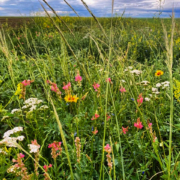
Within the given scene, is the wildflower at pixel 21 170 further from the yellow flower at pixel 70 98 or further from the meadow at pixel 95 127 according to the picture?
the yellow flower at pixel 70 98

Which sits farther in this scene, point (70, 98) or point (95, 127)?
point (70, 98)

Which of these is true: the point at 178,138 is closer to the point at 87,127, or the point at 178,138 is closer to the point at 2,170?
the point at 87,127

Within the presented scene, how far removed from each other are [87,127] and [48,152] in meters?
0.31

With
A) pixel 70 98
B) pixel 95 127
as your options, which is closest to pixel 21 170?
pixel 95 127

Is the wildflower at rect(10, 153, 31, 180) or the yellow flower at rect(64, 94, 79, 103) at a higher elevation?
the yellow flower at rect(64, 94, 79, 103)

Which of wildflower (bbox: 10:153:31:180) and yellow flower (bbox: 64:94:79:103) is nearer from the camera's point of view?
wildflower (bbox: 10:153:31:180)

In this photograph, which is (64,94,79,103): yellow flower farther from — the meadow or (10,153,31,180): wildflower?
(10,153,31,180): wildflower

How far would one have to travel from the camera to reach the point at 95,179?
110 cm

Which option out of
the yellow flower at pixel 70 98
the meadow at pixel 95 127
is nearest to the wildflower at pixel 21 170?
the meadow at pixel 95 127

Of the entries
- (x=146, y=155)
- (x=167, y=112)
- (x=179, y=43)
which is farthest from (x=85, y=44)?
(x=146, y=155)

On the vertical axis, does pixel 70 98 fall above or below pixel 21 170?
above

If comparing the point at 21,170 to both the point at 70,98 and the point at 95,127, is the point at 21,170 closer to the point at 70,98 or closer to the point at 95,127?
the point at 95,127

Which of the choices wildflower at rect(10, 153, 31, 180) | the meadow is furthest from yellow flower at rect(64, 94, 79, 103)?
wildflower at rect(10, 153, 31, 180)

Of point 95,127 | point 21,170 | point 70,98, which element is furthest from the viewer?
point 70,98
